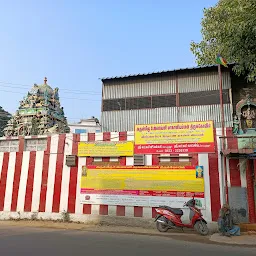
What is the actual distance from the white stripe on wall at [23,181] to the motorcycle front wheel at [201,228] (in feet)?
27.4

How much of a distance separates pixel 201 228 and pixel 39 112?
25.3 metres

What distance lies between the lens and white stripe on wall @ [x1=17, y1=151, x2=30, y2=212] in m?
Answer: 12.1

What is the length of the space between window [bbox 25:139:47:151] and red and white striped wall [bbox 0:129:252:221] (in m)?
0.20

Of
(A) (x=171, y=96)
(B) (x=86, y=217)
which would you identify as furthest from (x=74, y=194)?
(A) (x=171, y=96)

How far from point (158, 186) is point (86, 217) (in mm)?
3612

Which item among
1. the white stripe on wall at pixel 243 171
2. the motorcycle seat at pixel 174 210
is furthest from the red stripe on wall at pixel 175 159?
the white stripe on wall at pixel 243 171

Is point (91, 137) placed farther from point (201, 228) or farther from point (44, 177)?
point (201, 228)

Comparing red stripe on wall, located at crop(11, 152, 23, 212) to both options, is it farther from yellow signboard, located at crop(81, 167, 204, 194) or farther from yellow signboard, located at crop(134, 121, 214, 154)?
yellow signboard, located at crop(134, 121, 214, 154)

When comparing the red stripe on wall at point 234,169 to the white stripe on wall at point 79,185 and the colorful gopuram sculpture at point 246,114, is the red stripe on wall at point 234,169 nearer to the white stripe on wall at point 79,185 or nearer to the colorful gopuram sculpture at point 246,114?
the colorful gopuram sculpture at point 246,114

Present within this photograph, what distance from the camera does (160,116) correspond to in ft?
41.8

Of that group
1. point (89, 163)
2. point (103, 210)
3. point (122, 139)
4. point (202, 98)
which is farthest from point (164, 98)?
point (103, 210)

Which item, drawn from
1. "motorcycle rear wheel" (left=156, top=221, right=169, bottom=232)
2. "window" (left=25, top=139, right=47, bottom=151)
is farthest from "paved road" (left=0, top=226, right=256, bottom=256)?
"window" (left=25, top=139, right=47, bottom=151)

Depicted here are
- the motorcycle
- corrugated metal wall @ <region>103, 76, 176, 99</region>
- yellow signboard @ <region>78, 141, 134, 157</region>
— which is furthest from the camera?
corrugated metal wall @ <region>103, 76, 176, 99</region>

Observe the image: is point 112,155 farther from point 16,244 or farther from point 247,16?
point 247,16
